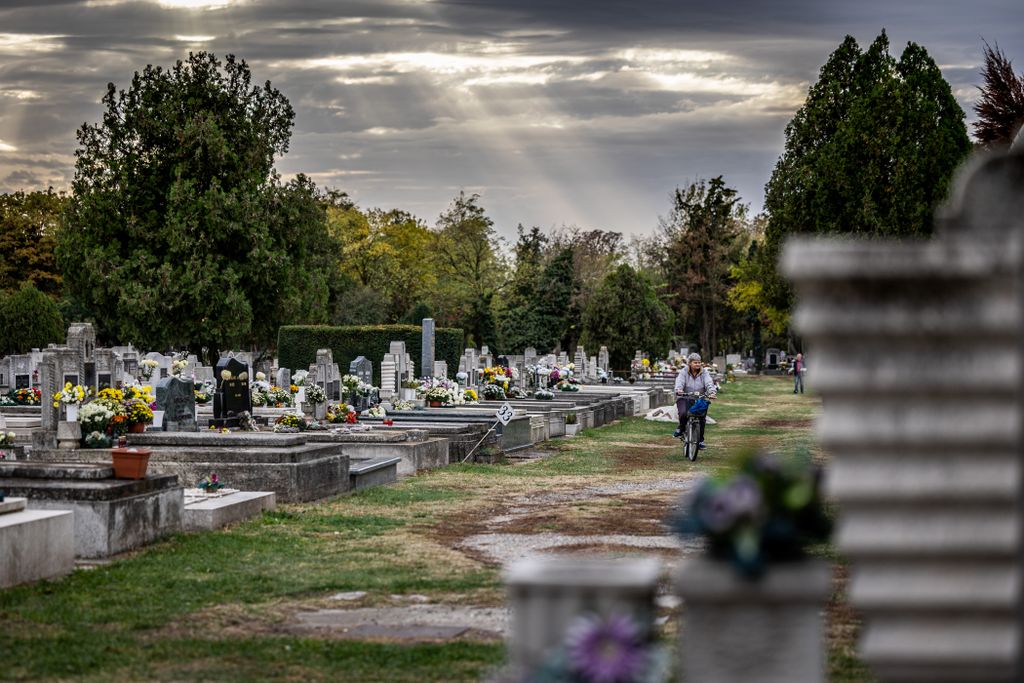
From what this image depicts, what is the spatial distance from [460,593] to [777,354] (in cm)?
7777

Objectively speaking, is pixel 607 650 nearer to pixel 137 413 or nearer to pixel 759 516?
pixel 759 516

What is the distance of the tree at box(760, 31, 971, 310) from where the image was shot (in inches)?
1492

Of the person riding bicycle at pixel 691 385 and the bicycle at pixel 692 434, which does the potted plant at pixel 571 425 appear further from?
the person riding bicycle at pixel 691 385

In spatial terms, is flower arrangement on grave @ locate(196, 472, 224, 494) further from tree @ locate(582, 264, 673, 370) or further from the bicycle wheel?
tree @ locate(582, 264, 673, 370)

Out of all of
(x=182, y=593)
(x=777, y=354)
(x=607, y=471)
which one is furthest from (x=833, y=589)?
(x=777, y=354)

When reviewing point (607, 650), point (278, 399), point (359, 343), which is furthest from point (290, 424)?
point (359, 343)

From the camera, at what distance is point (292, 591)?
29.8 feet

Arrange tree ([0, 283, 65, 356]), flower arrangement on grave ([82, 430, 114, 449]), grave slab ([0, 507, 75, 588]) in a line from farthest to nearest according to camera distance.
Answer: tree ([0, 283, 65, 356]), flower arrangement on grave ([82, 430, 114, 449]), grave slab ([0, 507, 75, 588])

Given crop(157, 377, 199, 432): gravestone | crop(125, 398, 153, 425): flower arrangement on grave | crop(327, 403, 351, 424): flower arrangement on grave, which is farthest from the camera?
crop(327, 403, 351, 424): flower arrangement on grave

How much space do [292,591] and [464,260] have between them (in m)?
64.9

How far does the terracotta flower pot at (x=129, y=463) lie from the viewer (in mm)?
10609

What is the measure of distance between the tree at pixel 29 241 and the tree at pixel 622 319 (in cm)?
3177

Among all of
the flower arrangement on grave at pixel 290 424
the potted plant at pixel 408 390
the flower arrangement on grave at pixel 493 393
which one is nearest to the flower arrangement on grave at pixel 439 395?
the potted plant at pixel 408 390

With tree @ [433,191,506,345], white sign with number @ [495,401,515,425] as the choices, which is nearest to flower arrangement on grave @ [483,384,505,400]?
white sign with number @ [495,401,515,425]
